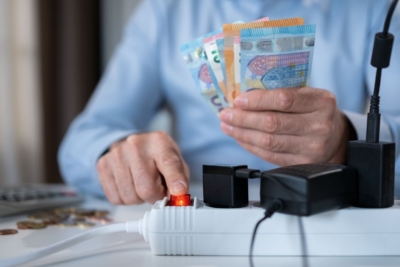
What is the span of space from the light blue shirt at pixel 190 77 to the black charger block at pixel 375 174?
2.00ft

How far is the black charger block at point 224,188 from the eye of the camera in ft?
1.77

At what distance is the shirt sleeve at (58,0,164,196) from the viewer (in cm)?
116

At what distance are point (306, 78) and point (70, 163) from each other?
699 millimetres

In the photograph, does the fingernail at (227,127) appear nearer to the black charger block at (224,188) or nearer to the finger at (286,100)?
the finger at (286,100)

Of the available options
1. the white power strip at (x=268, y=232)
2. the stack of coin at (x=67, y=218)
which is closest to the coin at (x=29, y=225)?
the stack of coin at (x=67, y=218)

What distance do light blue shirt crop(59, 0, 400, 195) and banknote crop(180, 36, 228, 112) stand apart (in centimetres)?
33

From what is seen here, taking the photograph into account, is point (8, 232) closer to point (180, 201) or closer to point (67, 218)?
point (67, 218)

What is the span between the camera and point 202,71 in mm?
827

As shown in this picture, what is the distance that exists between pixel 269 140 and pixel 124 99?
64cm

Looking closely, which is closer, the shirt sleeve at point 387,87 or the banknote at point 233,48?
the banknote at point 233,48

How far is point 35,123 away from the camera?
2.46 m

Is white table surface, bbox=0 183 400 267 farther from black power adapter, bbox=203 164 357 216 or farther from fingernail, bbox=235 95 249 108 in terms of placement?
fingernail, bbox=235 95 249 108

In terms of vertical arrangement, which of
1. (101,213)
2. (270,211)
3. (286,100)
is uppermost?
(286,100)

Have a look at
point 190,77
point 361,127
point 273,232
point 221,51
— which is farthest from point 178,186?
point 190,77
